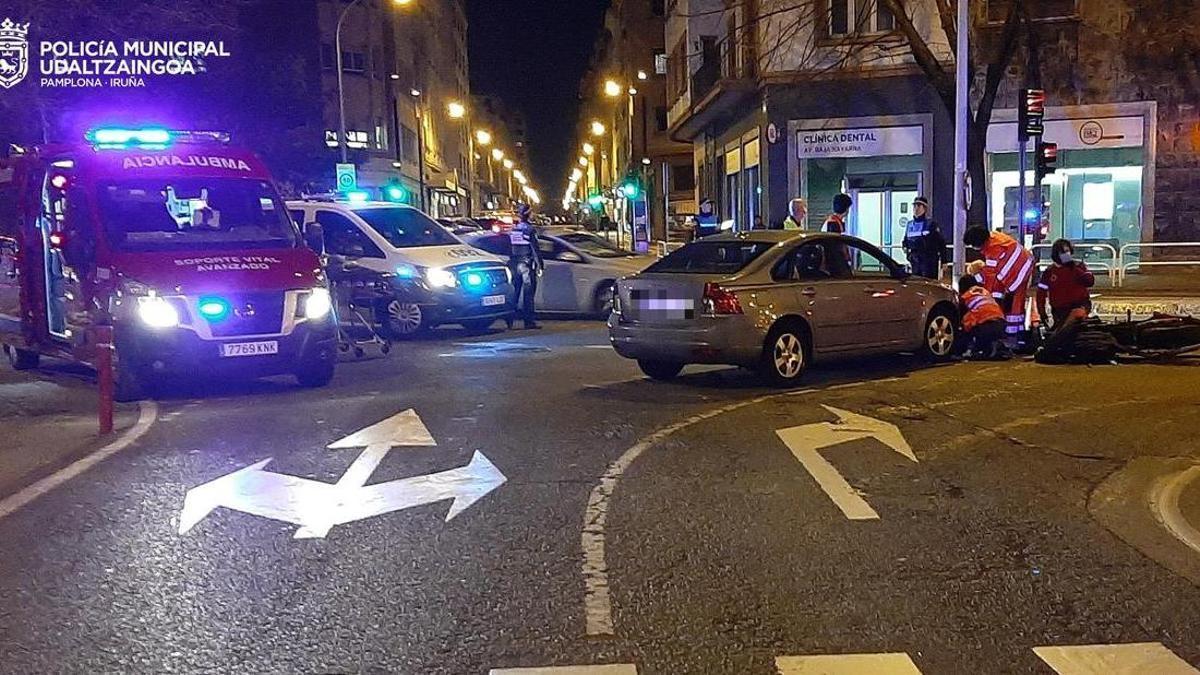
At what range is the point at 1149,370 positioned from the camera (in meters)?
12.5

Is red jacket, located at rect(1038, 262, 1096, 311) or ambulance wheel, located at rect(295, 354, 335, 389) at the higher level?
red jacket, located at rect(1038, 262, 1096, 311)

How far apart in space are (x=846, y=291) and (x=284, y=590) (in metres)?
7.73

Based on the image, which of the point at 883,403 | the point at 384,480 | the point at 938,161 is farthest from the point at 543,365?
the point at 938,161

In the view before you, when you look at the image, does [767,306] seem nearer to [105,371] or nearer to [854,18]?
[105,371]

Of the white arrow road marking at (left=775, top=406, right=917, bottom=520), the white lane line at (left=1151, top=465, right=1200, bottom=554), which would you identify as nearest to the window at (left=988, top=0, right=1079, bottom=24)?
the white arrow road marking at (left=775, top=406, right=917, bottom=520)

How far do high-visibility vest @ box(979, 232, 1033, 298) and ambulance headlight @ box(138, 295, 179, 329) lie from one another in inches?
349

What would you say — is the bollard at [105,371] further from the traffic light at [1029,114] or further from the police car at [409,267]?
the traffic light at [1029,114]

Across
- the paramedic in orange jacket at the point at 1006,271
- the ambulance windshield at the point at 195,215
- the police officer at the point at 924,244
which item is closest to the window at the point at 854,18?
the police officer at the point at 924,244

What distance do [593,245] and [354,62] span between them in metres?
34.0

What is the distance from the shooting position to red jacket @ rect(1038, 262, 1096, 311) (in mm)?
13688

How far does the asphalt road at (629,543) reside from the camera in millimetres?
4871

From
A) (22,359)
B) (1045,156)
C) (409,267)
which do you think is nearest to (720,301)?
(409,267)

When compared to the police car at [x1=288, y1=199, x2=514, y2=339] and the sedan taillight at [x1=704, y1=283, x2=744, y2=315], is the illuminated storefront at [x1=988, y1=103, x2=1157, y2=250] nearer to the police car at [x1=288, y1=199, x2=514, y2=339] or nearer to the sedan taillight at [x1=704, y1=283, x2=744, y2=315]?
the police car at [x1=288, y1=199, x2=514, y2=339]

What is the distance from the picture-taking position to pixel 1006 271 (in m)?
13.7
